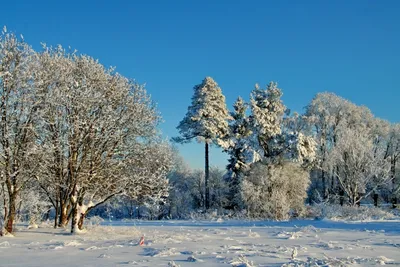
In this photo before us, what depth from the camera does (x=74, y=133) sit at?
49.6 ft

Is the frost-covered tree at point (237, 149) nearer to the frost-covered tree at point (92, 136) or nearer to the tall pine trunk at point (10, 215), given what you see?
the frost-covered tree at point (92, 136)

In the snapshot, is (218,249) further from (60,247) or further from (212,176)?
(212,176)

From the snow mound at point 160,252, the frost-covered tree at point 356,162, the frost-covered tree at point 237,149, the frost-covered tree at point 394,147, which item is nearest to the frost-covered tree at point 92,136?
the snow mound at point 160,252

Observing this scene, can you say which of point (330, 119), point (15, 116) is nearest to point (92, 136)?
point (15, 116)

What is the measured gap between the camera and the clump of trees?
1447 cm

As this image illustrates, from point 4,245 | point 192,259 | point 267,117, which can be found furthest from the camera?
point 267,117

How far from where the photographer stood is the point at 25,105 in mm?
14641

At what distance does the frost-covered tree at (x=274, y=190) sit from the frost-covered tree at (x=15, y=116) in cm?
1729

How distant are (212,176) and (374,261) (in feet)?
121

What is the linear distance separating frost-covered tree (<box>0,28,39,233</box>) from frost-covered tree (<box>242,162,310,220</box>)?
1729cm

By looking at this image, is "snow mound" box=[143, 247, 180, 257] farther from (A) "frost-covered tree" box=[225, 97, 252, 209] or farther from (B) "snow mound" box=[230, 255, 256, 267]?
(A) "frost-covered tree" box=[225, 97, 252, 209]

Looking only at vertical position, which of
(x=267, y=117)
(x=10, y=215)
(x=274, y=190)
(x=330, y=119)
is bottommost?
(x=10, y=215)

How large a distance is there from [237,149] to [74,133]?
18279 mm

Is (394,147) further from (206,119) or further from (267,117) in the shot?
(206,119)
